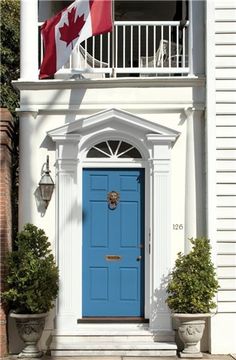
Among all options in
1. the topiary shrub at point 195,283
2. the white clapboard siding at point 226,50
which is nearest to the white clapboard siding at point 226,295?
the topiary shrub at point 195,283

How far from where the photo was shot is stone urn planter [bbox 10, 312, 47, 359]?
322 inches

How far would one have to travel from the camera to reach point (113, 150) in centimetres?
906

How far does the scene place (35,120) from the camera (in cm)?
896

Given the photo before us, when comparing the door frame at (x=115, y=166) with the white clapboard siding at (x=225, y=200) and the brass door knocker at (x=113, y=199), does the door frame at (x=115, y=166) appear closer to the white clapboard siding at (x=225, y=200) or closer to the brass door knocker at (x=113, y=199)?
the brass door knocker at (x=113, y=199)

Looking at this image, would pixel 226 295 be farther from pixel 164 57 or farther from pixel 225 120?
pixel 164 57

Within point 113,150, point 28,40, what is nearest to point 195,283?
point 113,150

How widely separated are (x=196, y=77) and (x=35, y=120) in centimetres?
239

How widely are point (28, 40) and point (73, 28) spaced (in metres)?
0.83

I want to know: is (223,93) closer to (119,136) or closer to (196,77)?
(196,77)

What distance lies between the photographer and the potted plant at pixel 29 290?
26.8 ft

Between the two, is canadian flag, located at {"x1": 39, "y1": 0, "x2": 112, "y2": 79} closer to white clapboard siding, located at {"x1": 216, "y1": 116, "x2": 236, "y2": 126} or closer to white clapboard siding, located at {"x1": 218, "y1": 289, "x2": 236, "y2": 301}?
white clapboard siding, located at {"x1": 216, "y1": 116, "x2": 236, "y2": 126}

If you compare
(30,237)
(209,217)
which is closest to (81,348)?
(30,237)

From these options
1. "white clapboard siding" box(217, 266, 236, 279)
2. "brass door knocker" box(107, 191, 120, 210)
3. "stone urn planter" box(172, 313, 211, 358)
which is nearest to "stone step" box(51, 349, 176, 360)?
"stone urn planter" box(172, 313, 211, 358)

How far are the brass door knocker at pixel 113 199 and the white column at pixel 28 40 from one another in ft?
6.60
